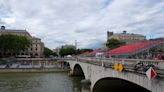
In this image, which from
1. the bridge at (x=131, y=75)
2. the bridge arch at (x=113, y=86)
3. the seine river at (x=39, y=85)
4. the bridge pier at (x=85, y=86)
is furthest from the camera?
the seine river at (x=39, y=85)

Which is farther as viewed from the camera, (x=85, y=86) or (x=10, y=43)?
(x=10, y=43)

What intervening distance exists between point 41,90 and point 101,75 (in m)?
15.5

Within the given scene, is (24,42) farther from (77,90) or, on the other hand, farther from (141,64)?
(141,64)

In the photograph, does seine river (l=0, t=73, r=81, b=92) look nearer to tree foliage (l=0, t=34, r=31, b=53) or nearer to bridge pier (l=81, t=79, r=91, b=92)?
bridge pier (l=81, t=79, r=91, b=92)

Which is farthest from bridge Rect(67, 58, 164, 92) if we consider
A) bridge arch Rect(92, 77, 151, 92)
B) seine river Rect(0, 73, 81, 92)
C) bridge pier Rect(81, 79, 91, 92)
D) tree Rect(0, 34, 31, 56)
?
tree Rect(0, 34, 31, 56)

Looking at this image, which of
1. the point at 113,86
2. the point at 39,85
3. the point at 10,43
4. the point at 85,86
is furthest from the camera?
the point at 10,43

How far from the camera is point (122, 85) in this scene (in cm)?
2566

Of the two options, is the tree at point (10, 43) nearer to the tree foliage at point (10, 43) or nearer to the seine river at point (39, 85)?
the tree foliage at point (10, 43)

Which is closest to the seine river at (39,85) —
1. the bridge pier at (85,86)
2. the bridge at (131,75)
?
the bridge pier at (85,86)

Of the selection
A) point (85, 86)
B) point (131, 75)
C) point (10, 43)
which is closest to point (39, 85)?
point (85, 86)

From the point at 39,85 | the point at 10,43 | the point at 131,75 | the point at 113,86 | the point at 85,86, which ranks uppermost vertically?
the point at 10,43

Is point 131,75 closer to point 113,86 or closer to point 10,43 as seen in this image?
point 113,86

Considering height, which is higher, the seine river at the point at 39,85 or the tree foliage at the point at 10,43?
the tree foliage at the point at 10,43

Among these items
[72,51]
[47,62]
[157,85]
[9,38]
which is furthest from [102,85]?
[72,51]
